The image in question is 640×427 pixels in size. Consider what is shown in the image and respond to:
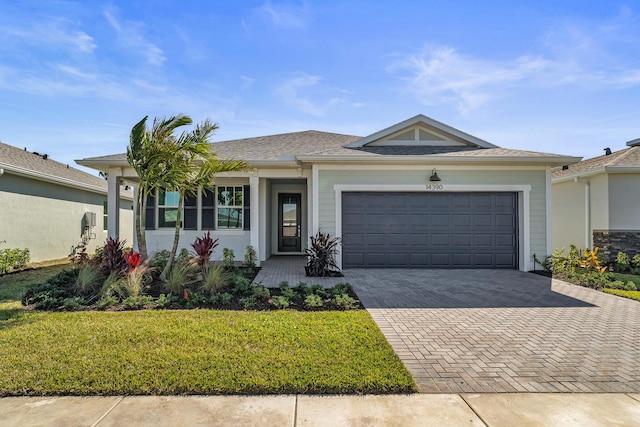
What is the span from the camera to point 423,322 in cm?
483

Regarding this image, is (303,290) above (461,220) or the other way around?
the other way around

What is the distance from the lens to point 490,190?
370 inches

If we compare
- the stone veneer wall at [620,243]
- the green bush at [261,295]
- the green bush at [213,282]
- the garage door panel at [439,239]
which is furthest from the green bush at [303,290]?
the stone veneer wall at [620,243]

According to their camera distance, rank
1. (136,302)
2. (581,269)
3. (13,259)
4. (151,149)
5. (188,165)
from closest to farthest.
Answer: (136,302)
(151,149)
(188,165)
(581,269)
(13,259)

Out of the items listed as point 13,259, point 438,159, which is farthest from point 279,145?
point 13,259

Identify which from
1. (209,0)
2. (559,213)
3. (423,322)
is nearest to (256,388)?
(423,322)

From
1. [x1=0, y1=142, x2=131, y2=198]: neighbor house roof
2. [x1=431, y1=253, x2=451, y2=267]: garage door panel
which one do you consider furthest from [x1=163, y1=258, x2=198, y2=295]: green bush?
[x1=0, y1=142, x2=131, y2=198]: neighbor house roof

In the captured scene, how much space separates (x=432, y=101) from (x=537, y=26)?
381 cm

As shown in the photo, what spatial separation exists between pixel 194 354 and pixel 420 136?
30.7ft

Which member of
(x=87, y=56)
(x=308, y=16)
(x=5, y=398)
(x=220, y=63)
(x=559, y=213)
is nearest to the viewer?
(x=5, y=398)

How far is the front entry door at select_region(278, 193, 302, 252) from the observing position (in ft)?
43.0

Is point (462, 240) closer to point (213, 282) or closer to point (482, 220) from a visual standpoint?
point (482, 220)

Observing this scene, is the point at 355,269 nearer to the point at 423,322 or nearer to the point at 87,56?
the point at 423,322

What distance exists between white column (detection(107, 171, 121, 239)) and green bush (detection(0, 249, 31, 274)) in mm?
2780
